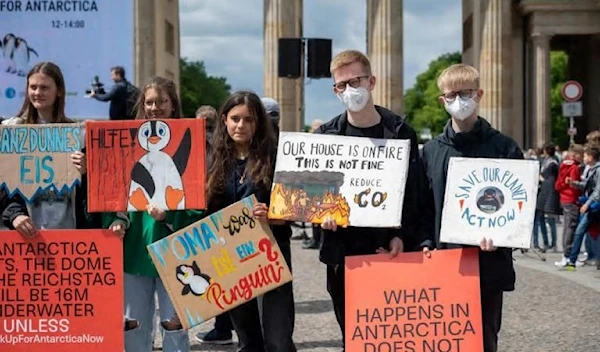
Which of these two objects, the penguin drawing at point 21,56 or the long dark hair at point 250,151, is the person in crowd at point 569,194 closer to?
the penguin drawing at point 21,56

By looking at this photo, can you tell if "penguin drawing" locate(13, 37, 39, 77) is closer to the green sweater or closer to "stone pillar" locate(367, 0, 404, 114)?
the green sweater

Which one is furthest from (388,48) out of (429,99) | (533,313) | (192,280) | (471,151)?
(429,99)

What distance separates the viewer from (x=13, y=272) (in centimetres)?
679

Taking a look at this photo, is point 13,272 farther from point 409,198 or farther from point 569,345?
point 569,345

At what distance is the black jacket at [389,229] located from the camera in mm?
6703

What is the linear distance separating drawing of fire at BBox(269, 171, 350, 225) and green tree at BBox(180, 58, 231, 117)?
109210 millimetres

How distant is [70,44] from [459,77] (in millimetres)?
18530

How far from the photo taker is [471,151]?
6.73 meters

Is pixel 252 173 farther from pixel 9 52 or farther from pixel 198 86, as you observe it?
pixel 198 86

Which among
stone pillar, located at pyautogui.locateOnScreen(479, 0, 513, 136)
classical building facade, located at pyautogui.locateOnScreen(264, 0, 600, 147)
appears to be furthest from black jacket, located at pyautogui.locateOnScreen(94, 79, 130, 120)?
stone pillar, located at pyautogui.locateOnScreen(479, 0, 513, 136)

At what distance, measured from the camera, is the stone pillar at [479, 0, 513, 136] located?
47.1m

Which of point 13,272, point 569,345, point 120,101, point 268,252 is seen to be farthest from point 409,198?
point 120,101

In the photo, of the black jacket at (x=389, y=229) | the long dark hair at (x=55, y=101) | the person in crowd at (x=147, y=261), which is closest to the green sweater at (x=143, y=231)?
the person in crowd at (x=147, y=261)

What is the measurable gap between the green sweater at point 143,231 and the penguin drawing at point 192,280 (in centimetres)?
31
